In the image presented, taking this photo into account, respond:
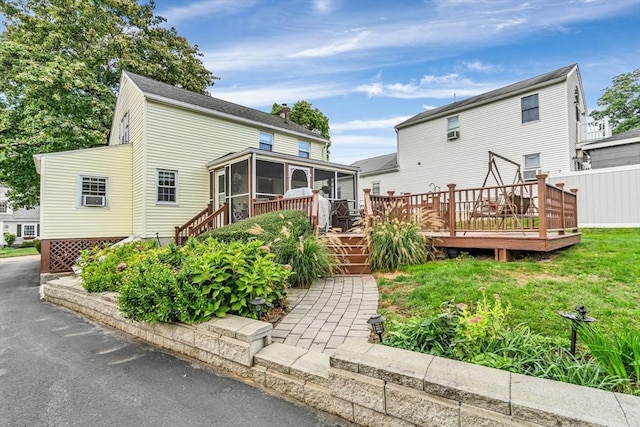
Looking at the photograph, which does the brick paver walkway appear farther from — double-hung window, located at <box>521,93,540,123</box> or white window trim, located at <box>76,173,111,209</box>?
double-hung window, located at <box>521,93,540,123</box>

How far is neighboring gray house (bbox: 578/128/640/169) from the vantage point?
1207 cm

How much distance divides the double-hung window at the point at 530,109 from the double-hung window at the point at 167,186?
1514 centimetres

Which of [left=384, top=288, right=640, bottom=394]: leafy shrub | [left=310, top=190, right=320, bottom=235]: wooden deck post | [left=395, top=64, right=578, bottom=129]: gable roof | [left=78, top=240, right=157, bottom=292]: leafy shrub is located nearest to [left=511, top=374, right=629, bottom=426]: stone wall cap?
[left=384, top=288, right=640, bottom=394]: leafy shrub

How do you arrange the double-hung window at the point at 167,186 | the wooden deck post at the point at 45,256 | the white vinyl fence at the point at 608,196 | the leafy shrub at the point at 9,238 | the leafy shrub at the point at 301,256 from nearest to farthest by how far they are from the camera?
the leafy shrub at the point at 301,256 < the white vinyl fence at the point at 608,196 < the wooden deck post at the point at 45,256 < the double-hung window at the point at 167,186 < the leafy shrub at the point at 9,238

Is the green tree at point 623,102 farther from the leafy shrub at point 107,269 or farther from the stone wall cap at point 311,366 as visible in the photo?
the leafy shrub at point 107,269

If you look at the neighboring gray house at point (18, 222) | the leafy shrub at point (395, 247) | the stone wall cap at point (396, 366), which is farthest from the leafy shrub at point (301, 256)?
the neighboring gray house at point (18, 222)

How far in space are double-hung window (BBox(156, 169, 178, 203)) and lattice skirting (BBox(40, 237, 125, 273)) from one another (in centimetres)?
237

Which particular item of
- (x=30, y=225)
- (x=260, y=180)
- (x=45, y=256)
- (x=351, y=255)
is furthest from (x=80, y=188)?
(x=30, y=225)

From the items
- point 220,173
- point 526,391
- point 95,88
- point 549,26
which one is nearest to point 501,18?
point 549,26

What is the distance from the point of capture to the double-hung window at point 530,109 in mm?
13516

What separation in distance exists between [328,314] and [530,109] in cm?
1471

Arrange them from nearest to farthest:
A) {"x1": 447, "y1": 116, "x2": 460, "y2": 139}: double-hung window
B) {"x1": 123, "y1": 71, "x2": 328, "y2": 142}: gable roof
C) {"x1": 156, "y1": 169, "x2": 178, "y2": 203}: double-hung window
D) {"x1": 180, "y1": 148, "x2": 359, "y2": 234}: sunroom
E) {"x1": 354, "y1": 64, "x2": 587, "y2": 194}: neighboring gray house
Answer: {"x1": 180, "y1": 148, "x2": 359, "y2": 234}: sunroom < {"x1": 156, "y1": 169, "x2": 178, "y2": 203}: double-hung window < {"x1": 123, "y1": 71, "x2": 328, "y2": 142}: gable roof < {"x1": 354, "y1": 64, "x2": 587, "y2": 194}: neighboring gray house < {"x1": 447, "y1": 116, "x2": 460, "y2": 139}: double-hung window

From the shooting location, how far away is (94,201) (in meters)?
A: 10.7

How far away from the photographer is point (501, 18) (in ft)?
34.1
